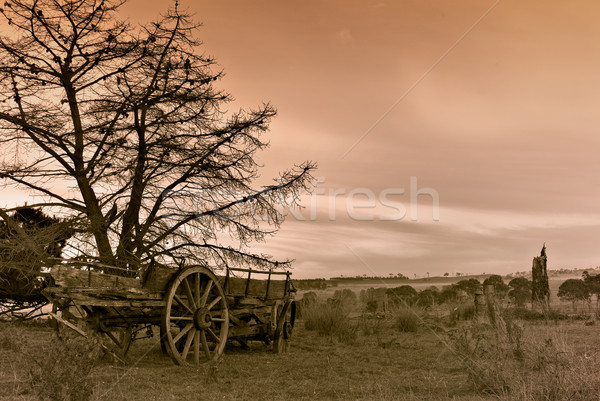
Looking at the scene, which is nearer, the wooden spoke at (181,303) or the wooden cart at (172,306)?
the wooden cart at (172,306)

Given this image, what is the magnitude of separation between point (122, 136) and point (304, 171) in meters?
4.18

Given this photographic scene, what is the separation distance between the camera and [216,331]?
10.3 meters

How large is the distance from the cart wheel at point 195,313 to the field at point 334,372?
0.37 metres

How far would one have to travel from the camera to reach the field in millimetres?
6414

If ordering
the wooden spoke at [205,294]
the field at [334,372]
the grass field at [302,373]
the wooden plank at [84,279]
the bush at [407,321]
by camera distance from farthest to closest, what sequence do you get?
the bush at [407,321], the wooden spoke at [205,294], the wooden plank at [84,279], the grass field at [302,373], the field at [334,372]

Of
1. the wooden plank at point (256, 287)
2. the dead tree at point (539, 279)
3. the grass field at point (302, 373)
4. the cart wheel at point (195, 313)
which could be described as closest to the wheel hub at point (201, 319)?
the cart wheel at point (195, 313)

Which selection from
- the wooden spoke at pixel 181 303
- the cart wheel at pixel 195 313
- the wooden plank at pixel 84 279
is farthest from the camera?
the wooden spoke at pixel 181 303

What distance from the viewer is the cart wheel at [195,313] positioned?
30.0ft

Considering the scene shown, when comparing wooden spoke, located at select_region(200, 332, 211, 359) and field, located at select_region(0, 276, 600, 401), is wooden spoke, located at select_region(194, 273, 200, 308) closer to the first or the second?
wooden spoke, located at select_region(200, 332, 211, 359)

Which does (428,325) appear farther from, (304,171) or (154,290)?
(154,290)

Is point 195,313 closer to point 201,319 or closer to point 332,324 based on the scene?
point 201,319

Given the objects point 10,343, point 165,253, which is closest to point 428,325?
point 165,253

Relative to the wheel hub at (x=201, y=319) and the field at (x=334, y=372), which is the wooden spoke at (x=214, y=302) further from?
the field at (x=334, y=372)

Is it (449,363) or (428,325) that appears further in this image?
(428,325)
